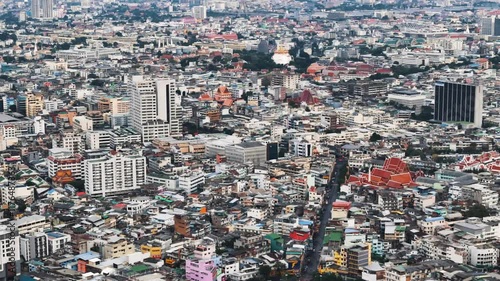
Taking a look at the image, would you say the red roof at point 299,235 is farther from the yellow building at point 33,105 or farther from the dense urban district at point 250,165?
the yellow building at point 33,105

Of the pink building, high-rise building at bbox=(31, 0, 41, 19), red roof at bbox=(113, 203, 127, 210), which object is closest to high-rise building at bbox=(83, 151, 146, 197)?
red roof at bbox=(113, 203, 127, 210)

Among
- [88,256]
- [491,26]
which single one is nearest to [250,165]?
[88,256]

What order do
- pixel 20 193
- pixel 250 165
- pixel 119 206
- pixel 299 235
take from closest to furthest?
pixel 299 235 → pixel 119 206 → pixel 20 193 → pixel 250 165

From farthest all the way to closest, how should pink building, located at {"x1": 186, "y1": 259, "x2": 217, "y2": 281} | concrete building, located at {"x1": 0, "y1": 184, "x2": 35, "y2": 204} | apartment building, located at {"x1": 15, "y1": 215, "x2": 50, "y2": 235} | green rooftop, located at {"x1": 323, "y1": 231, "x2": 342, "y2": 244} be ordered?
concrete building, located at {"x1": 0, "y1": 184, "x2": 35, "y2": 204} → apartment building, located at {"x1": 15, "y1": 215, "x2": 50, "y2": 235} → green rooftop, located at {"x1": 323, "y1": 231, "x2": 342, "y2": 244} → pink building, located at {"x1": 186, "y1": 259, "x2": 217, "y2": 281}

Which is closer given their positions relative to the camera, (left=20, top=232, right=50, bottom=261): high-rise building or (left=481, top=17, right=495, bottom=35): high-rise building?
(left=20, top=232, right=50, bottom=261): high-rise building

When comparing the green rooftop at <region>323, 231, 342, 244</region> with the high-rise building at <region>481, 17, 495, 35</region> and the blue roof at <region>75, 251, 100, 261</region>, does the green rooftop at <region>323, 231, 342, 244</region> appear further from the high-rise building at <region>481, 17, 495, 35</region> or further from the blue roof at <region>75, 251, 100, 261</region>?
the high-rise building at <region>481, 17, 495, 35</region>

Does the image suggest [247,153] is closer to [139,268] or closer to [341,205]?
[341,205]

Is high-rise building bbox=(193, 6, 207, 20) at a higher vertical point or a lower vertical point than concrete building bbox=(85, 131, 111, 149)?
higher
